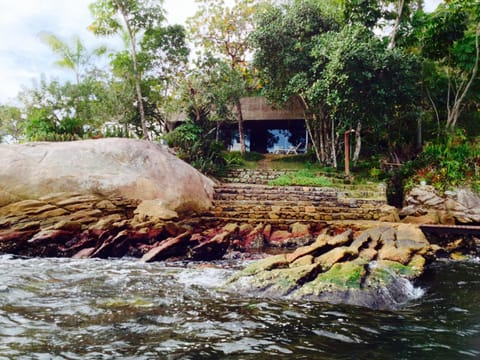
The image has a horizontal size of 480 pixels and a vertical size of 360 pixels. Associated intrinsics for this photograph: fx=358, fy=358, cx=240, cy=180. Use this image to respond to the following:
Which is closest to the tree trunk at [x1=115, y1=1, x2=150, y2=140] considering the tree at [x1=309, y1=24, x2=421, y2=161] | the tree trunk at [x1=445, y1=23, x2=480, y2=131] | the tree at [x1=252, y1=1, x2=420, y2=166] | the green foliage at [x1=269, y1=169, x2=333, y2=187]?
the tree at [x1=252, y1=1, x2=420, y2=166]

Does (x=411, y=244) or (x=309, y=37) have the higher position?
(x=309, y=37)

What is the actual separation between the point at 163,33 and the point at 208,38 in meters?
3.48

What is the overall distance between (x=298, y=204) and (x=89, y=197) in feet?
24.2

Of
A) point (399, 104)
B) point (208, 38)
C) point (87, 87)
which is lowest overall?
point (399, 104)

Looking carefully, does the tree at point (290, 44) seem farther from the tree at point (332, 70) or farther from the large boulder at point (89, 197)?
the large boulder at point (89, 197)

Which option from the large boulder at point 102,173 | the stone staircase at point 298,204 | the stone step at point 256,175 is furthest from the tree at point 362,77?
the large boulder at point 102,173

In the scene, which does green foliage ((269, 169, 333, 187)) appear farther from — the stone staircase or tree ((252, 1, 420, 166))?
tree ((252, 1, 420, 166))

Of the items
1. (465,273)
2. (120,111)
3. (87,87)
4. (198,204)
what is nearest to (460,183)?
(465,273)

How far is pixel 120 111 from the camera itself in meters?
20.5

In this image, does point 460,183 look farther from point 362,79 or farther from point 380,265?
point 380,265

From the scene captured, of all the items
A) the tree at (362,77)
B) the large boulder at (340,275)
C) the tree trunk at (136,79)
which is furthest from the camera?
the tree trunk at (136,79)

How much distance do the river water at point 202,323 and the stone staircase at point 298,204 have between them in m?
5.87

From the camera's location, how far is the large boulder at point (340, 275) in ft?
19.1

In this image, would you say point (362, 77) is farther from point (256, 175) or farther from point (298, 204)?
point (256, 175)
